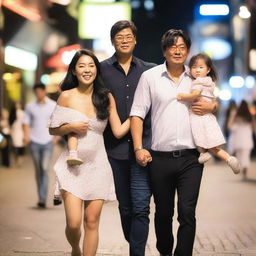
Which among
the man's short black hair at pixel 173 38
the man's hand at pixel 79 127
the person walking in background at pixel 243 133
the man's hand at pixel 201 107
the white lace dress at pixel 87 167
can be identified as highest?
the man's short black hair at pixel 173 38

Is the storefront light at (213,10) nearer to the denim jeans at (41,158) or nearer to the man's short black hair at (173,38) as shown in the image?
the denim jeans at (41,158)

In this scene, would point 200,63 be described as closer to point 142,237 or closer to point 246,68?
point 142,237

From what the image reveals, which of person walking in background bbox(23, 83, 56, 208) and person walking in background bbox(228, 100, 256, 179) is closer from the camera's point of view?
person walking in background bbox(23, 83, 56, 208)

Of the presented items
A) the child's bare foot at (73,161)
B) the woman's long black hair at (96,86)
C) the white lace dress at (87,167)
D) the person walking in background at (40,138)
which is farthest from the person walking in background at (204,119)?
the person walking in background at (40,138)

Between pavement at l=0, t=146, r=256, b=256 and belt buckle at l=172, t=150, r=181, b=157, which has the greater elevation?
belt buckle at l=172, t=150, r=181, b=157

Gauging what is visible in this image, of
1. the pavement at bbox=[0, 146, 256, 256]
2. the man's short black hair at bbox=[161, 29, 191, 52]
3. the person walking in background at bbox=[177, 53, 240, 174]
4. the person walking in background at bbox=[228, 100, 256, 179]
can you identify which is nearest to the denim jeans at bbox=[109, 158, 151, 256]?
the person walking in background at bbox=[177, 53, 240, 174]

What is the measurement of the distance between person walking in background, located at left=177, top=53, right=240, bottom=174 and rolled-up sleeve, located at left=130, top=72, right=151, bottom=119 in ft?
1.00

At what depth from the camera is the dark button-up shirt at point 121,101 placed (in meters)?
7.25

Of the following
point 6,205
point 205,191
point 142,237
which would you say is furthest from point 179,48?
point 205,191

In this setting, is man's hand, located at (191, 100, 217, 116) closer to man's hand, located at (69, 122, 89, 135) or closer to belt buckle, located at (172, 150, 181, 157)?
belt buckle, located at (172, 150, 181, 157)

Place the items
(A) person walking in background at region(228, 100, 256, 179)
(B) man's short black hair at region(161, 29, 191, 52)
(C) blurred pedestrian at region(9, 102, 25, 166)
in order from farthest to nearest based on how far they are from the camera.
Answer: (C) blurred pedestrian at region(9, 102, 25, 166) < (A) person walking in background at region(228, 100, 256, 179) < (B) man's short black hair at region(161, 29, 191, 52)

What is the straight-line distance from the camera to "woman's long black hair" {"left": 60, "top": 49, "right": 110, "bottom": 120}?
22.3 feet

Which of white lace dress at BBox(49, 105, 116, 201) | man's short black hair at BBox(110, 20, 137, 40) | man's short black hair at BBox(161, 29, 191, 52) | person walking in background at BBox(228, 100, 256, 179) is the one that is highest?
man's short black hair at BBox(110, 20, 137, 40)

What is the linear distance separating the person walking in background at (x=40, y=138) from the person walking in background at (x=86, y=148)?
568 centimetres
